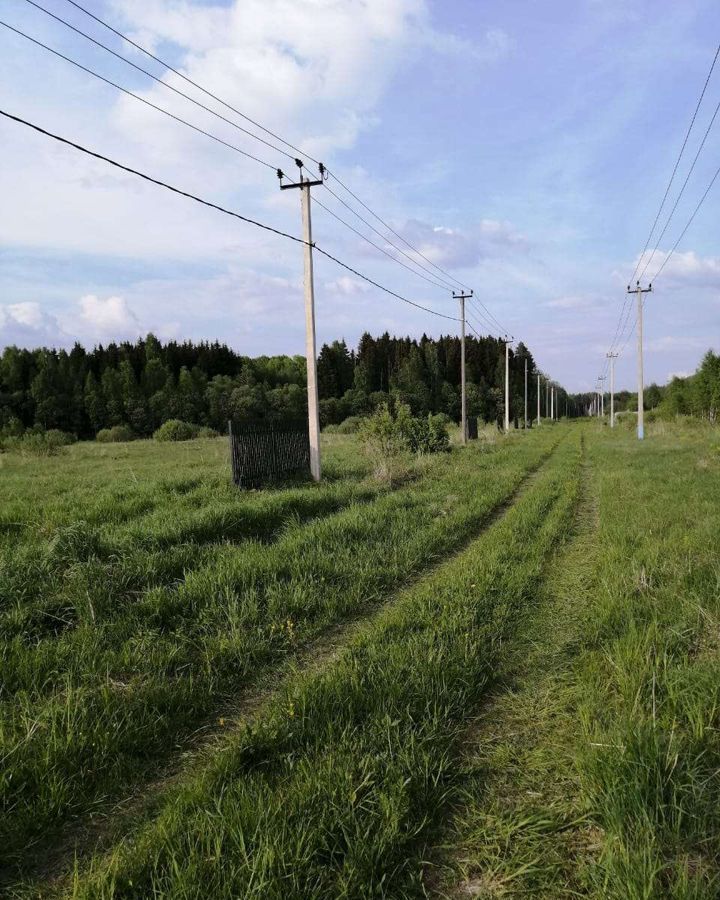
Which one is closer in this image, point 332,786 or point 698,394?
point 332,786

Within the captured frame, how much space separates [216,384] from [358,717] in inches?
2977

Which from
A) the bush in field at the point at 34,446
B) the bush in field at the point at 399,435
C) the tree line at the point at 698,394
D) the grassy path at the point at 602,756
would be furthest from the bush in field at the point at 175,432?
the grassy path at the point at 602,756

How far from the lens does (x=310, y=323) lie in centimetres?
1402

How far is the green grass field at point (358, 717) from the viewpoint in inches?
89.0

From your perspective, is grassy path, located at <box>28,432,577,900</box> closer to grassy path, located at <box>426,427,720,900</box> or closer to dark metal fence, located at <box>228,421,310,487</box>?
grassy path, located at <box>426,427,720,900</box>

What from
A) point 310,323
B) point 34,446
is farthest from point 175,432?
point 310,323

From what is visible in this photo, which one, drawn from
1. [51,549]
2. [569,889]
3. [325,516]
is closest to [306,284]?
[325,516]

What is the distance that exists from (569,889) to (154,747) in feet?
7.49

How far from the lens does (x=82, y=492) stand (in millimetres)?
12453

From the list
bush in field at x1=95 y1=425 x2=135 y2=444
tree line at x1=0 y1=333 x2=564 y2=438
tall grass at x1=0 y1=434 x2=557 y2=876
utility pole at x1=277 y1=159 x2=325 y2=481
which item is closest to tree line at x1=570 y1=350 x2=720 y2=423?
tree line at x1=0 y1=333 x2=564 y2=438

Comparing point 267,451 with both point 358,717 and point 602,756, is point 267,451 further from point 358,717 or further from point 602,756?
point 602,756

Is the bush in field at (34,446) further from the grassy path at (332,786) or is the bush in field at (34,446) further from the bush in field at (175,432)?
the grassy path at (332,786)

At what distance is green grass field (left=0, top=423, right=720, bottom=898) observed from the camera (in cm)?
226

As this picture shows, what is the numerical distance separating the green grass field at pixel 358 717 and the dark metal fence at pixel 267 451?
454 cm
